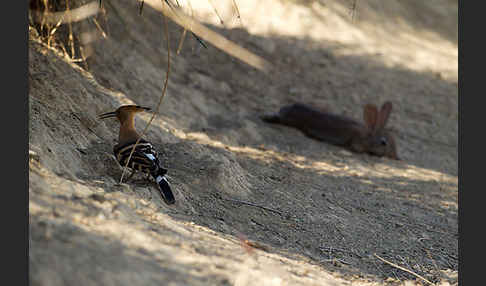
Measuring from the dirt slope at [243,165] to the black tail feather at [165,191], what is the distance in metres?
0.06

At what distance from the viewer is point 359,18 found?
1195 centimetres

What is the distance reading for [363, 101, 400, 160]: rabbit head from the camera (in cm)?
775

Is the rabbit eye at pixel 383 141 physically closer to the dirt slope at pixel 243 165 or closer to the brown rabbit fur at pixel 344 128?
the brown rabbit fur at pixel 344 128

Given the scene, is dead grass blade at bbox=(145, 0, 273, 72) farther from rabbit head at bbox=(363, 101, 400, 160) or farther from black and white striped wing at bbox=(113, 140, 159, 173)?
rabbit head at bbox=(363, 101, 400, 160)

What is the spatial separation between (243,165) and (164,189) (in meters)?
1.80

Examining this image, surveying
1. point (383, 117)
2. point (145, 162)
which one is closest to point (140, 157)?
point (145, 162)

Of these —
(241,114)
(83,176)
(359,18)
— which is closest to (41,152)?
(83,176)

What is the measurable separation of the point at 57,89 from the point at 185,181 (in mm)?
1651

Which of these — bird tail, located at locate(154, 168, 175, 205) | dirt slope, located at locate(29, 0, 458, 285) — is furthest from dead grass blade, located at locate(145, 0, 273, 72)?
bird tail, located at locate(154, 168, 175, 205)

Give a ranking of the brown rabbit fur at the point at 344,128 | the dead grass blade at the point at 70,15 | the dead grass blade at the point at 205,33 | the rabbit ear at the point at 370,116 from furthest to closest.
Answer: the rabbit ear at the point at 370,116 < the brown rabbit fur at the point at 344,128 < the dead grass blade at the point at 70,15 < the dead grass blade at the point at 205,33

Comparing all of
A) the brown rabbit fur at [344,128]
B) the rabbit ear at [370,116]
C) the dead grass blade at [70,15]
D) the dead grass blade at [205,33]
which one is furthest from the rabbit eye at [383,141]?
the dead grass blade at [70,15]

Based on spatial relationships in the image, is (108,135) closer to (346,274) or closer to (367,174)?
(346,274)

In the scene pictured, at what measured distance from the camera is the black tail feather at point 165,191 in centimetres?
398

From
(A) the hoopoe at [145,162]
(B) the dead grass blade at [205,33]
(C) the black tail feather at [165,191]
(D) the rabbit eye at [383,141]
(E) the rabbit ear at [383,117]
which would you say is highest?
(B) the dead grass blade at [205,33]
